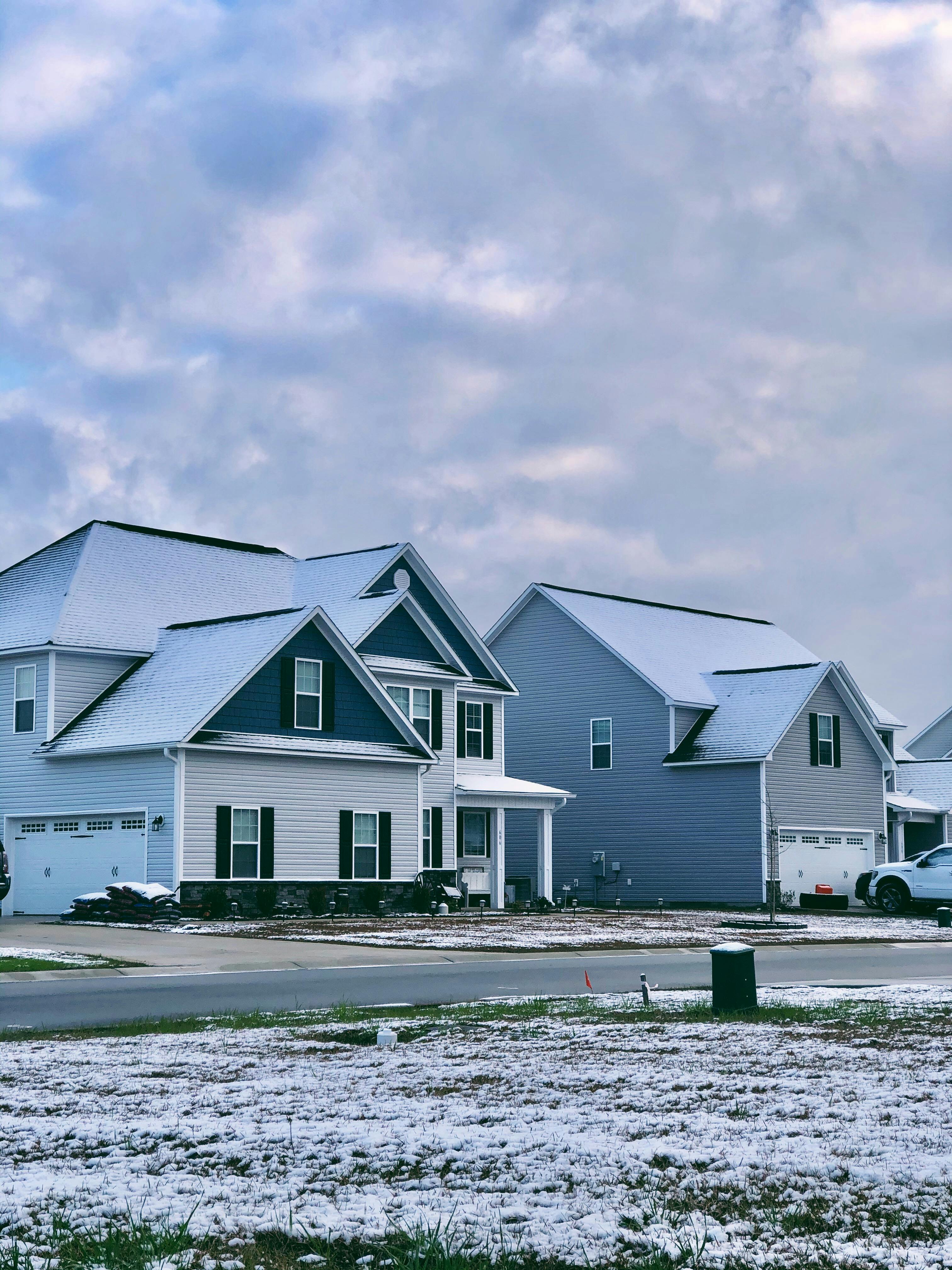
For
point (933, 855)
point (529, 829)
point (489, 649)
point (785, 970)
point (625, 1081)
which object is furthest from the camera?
point (489, 649)

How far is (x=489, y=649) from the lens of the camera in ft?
176

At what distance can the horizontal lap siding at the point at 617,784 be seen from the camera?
46.4 metres

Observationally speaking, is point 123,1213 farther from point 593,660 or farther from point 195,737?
point 593,660

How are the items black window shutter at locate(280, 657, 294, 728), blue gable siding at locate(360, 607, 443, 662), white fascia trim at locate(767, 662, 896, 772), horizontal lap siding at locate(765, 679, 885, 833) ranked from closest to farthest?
black window shutter at locate(280, 657, 294, 728) → blue gable siding at locate(360, 607, 443, 662) → horizontal lap siding at locate(765, 679, 885, 833) → white fascia trim at locate(767, 662, 896, 772)

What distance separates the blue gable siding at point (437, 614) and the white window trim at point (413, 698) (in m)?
1.84

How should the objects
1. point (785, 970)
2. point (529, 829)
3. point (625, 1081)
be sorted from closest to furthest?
point (625, 1081), point (785, 970), point (529, 829)

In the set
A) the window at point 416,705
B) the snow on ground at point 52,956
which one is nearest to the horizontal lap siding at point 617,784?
the window at point 416,705

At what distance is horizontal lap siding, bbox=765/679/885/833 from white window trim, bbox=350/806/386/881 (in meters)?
13.0

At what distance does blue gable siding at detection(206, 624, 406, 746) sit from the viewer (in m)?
35.4

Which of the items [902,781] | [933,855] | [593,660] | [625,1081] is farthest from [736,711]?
[625,1081]

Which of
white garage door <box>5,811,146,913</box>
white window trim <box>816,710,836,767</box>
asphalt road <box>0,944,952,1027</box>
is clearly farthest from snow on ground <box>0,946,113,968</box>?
white window trim <box>816,710,836,767</box>

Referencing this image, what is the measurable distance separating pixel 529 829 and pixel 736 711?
7981mm

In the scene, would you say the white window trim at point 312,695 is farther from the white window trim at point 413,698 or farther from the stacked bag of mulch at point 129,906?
the stacked bag of mulch at point 129,906

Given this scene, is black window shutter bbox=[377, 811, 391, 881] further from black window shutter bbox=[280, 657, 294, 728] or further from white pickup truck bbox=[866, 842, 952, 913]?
white pickup truck bbox=[866, 842, 952, 913]
